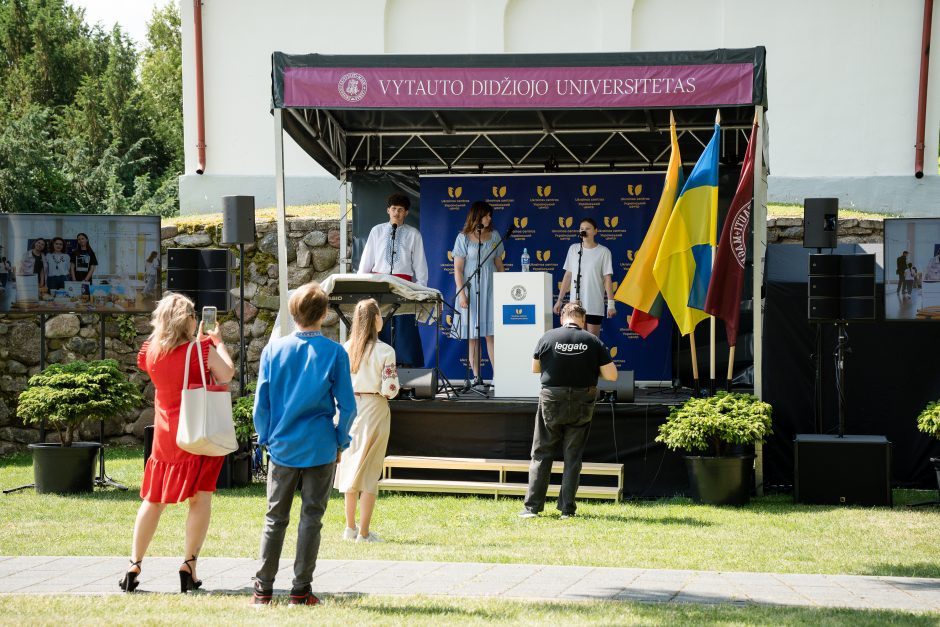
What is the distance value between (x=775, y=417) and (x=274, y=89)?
603 cm

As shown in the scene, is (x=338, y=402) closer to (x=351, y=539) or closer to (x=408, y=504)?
(x=351, y=539)

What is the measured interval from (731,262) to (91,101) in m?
33.0

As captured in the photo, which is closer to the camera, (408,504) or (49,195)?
(408,504)

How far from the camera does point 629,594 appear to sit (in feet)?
18.9

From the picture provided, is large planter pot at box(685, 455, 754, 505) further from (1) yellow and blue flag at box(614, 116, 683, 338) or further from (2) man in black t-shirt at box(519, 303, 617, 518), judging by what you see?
(1) yellow and blue flag at box(614, 116, 683, 338)

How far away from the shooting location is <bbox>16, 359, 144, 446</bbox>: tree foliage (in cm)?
1009

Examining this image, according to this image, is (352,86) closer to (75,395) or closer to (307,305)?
(75,395)

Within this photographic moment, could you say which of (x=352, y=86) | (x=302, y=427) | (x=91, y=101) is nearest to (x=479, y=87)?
(x=352, y=86)

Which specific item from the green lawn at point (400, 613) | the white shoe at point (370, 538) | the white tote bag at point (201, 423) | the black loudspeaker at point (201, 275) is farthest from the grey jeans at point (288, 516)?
the black loudspeaker at point (201, 275)

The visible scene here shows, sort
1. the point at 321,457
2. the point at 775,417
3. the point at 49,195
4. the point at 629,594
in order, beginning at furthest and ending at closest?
1. the point at 49,195
2. the point at 775,417
3. the point at 629,594
4. the point at 321,457

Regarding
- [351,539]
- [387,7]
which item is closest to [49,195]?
[387,7]

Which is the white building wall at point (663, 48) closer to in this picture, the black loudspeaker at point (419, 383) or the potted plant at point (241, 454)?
the potted plant at point (241, 454)

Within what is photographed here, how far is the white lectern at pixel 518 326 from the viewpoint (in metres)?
10.6

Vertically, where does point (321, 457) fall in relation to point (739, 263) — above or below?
below
